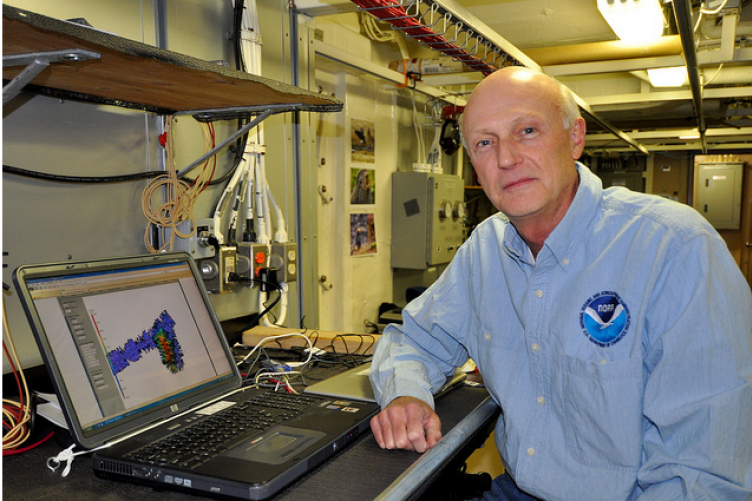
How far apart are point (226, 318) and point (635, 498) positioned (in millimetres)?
1403

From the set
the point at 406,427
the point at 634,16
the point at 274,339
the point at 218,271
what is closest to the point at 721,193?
the point at 634,16

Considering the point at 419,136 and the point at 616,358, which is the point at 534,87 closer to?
the point at 616,358

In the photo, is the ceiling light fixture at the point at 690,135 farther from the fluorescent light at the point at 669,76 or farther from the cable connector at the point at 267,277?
the cable connector at the point at 267,277

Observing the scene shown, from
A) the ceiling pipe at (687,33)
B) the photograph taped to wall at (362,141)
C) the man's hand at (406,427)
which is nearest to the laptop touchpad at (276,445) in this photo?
the man's hand at (406,427)

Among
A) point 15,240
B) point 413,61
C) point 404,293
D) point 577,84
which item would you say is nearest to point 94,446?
point 15,240

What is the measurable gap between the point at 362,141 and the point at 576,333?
3.16 metres

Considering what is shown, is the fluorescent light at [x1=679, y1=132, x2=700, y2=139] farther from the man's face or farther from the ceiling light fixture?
the man's face

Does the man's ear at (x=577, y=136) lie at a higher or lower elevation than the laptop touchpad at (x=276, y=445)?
higher

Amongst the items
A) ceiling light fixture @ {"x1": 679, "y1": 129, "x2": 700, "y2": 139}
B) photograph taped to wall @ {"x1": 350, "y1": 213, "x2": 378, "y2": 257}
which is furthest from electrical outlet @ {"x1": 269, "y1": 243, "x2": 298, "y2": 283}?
ceiling light fixture @ {"x1": 679, "y1": 129, "x2": 700, "y2": 139}

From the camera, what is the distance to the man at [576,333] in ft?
3.43

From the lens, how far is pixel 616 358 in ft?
3.84

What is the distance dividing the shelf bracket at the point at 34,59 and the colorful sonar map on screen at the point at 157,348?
1.67 ft

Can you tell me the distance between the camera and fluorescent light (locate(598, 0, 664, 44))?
7.89 ft

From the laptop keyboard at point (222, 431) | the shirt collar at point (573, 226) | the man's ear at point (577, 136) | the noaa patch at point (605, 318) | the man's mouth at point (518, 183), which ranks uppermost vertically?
the man's ear at point (577, 136)
